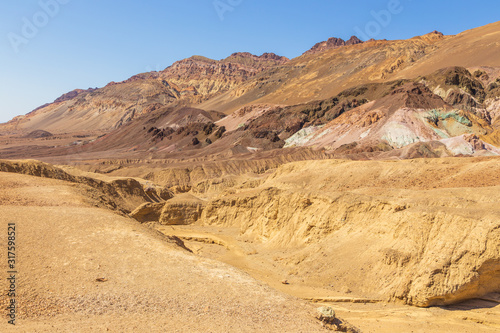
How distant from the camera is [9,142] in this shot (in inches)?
5236

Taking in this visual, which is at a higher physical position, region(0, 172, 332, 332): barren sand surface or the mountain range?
the mountain range

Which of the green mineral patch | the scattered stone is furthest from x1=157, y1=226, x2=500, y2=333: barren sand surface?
the green mineral patch

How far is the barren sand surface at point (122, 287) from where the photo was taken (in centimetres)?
1027

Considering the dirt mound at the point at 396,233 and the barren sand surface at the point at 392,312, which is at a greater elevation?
the dirt mound at the point at 396,233

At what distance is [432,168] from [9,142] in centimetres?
14072

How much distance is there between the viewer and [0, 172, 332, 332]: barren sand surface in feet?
33.7

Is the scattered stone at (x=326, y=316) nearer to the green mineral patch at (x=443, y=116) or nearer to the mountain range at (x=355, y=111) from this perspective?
the mountain range at (x=355, y=111)

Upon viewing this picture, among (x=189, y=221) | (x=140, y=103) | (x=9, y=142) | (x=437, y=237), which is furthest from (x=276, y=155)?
(x=140, y=103)

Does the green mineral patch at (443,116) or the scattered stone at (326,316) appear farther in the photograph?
the green mineral patch at (443,116)

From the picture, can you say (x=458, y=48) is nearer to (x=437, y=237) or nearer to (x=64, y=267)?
(x=437, y=237)

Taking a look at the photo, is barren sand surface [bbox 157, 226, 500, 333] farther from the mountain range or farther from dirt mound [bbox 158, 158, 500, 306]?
the mountain range

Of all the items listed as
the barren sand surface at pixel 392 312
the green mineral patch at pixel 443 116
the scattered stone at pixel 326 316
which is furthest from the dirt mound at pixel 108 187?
the green mineral patch at pixel 443 116

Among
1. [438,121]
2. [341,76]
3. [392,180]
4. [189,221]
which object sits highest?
[341,76]

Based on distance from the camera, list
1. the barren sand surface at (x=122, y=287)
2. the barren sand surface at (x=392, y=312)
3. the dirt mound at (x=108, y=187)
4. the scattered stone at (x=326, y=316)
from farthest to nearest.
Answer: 1. the dirt mound at (x=108, y=187)
2. the barren sand surface at (x=392, y=312)
3. the scattered stone at (x=326, y=316)
4. the barren sand surface at (x=122, y=287)
